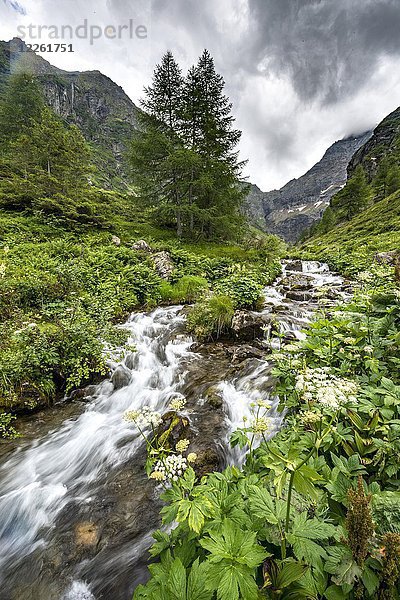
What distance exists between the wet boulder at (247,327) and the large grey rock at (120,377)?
3840 millimetres

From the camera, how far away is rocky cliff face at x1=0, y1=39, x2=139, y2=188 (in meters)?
115

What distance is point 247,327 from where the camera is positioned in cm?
938

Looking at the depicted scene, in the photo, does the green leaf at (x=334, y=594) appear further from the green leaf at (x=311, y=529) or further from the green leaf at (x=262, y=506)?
the green leaf at (x=262, y=506)

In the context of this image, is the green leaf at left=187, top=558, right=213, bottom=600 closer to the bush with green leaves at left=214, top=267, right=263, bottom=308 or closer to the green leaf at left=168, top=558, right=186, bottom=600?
the green leaf at left=168, top=558, right=186, bottom=600

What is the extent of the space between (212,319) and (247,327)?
126 centimetres

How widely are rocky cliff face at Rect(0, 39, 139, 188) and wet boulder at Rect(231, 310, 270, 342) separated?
301 feet

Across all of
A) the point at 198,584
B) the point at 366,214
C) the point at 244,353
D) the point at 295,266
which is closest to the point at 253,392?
the point at 244,353

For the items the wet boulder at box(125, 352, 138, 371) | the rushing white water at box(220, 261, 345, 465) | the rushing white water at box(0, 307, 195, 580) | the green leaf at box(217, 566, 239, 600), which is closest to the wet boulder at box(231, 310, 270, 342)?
the rushing white water at box(220, 261, 345, 465)

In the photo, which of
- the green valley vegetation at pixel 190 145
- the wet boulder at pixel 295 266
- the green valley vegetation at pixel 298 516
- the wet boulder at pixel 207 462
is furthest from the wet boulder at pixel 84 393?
the wet boulder at pixel 295 266

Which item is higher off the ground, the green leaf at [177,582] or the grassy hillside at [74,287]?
the grassy hillside at [74,287]

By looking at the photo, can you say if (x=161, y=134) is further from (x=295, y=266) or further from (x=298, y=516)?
(x=298, y=516)

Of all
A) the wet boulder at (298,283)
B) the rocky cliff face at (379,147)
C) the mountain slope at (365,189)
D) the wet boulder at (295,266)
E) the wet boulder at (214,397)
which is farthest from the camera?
the rocky cliff face at (379,147)

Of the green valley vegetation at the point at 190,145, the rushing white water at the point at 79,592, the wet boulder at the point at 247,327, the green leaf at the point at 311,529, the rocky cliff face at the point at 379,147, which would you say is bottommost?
the rushing white water at the point at 79,592

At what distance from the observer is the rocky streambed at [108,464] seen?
3.37 meters
